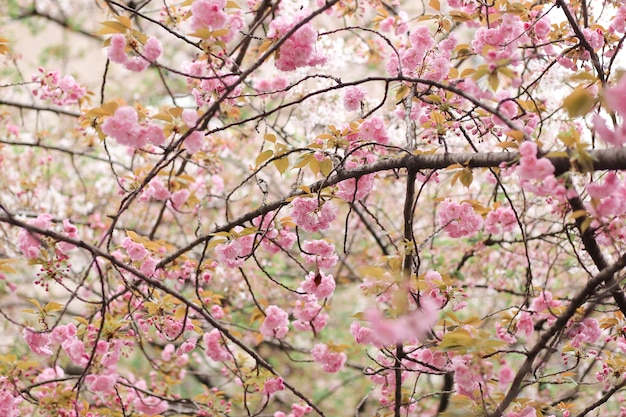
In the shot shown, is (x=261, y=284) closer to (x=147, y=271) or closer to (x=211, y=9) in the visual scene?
(x=147, y=271)

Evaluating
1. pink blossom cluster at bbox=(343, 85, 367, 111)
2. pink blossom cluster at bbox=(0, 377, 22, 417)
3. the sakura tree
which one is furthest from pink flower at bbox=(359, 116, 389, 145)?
pink blossom cluster at bbox=(0, 377, 22, 417)

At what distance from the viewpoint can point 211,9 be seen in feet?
6.49

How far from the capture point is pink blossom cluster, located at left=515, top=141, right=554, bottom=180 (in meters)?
1.71

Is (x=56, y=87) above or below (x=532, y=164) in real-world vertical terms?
above

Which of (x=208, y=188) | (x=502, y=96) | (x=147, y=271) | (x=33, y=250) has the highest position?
(x=208, y=188)

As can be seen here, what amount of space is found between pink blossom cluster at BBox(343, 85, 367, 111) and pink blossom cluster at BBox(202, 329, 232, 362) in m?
1.13

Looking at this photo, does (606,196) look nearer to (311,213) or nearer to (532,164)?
(532,164)

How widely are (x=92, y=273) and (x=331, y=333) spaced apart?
2269mm

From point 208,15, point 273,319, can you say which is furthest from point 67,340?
point 208,15

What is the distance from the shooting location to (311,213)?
2.33 m

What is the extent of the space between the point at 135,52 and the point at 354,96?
879 millimetres

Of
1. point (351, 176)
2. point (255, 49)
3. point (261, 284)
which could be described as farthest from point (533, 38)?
point (261, 284)

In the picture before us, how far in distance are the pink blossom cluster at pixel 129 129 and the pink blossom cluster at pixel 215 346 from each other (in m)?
1.20

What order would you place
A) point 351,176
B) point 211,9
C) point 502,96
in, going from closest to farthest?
1. point 211,9
2. point 351,176
3. point 502,96
